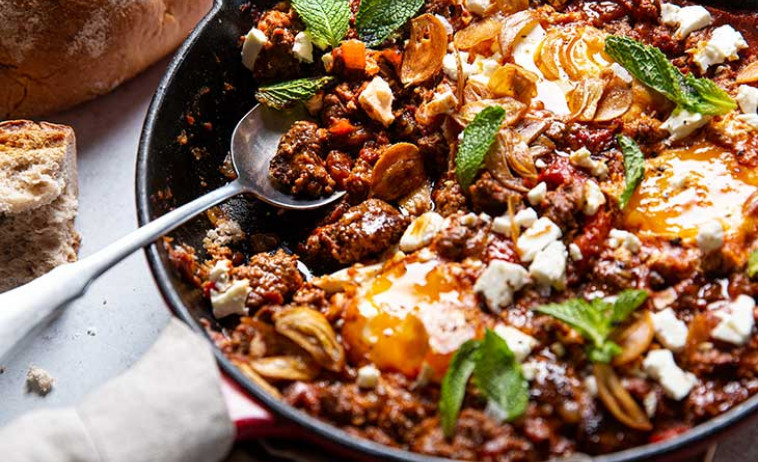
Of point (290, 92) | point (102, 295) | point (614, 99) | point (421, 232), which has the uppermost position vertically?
point (614, 99)

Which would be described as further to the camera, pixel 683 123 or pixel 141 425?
pixel 683 123

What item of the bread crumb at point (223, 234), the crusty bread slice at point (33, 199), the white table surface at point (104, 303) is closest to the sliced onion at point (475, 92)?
the bread crumb at point (223, 234)

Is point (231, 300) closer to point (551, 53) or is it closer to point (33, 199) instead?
point (33, 199)

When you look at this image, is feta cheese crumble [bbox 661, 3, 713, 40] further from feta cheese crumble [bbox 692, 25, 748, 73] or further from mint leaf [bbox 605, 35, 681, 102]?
mint leaf [bbox 605, 35, 681, 102]

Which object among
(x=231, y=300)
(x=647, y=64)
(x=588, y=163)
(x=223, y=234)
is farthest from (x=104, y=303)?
(x=647, y=64)

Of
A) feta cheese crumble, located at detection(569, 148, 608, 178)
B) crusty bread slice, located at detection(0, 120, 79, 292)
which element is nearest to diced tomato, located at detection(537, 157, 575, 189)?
feta cheese crumble, located at detection(569, 148, 608, 178)

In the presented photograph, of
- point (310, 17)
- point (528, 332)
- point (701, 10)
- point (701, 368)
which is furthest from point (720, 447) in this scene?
point (310, 17)

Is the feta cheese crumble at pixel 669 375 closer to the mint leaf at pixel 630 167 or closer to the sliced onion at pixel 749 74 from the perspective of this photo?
the mint leaf at pixel 630 167
